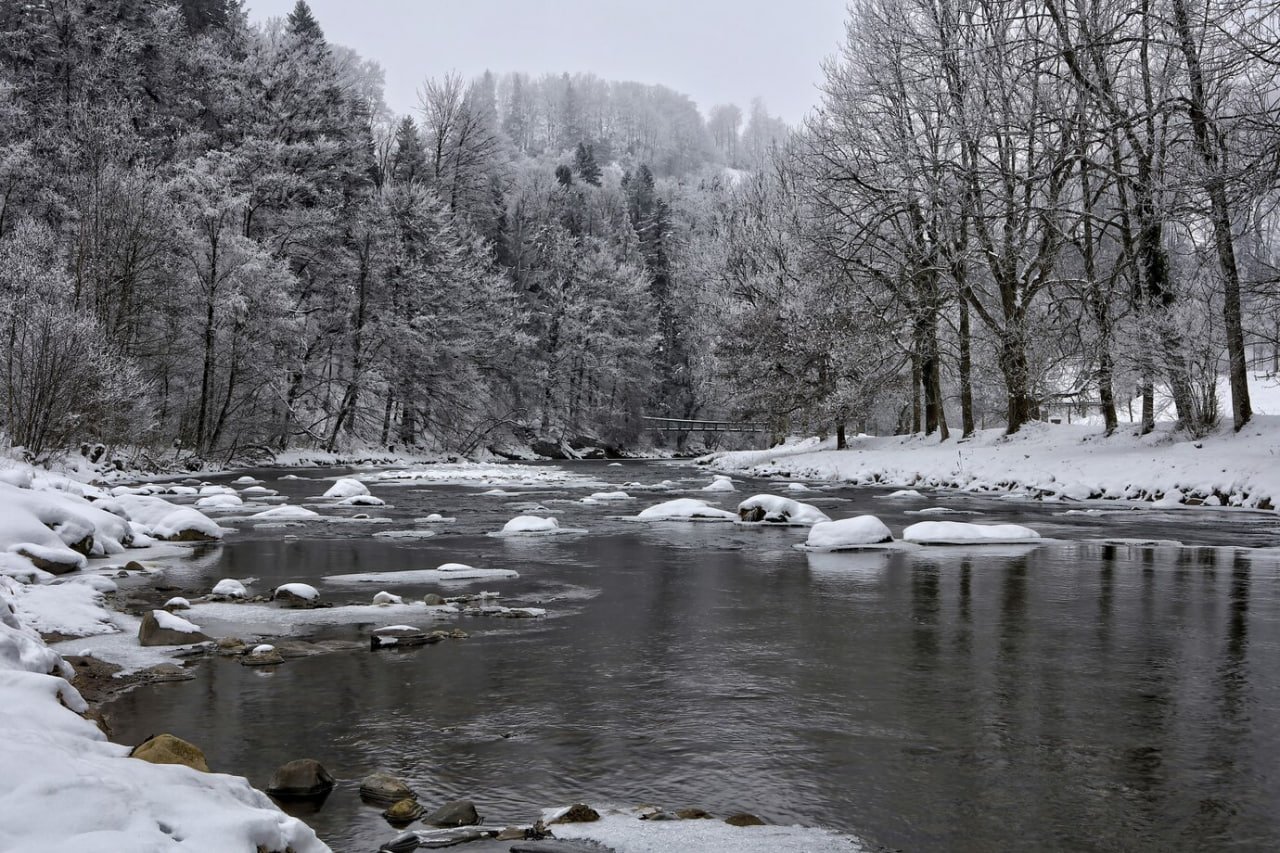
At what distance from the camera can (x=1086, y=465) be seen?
66.1ft

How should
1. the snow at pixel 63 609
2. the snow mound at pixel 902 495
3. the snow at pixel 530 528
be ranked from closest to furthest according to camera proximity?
the snow at pixel 63 609, the snow at pixel 530 528, the snow mound at pixel 902 495

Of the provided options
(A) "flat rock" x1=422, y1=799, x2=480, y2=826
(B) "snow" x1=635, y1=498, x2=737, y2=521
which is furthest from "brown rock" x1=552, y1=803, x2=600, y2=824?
(B) "snow" x1=635, y1=498, x2=737, y2=521

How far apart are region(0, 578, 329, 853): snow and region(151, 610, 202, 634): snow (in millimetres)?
3093

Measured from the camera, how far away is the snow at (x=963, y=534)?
1259 cm

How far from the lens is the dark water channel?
3902 mm

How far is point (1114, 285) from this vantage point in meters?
21.2

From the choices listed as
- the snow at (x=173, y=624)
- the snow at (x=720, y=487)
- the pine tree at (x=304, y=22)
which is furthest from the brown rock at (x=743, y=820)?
the pine tree at (x=304, y=22)

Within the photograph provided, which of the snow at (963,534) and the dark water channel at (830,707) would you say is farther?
the snow at (963,534)

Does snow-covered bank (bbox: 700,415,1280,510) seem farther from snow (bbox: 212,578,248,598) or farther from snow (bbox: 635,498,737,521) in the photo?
snow (bbox: 212,578,248,598)

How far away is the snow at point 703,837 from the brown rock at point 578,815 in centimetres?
3

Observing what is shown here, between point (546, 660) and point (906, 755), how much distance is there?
2632 millimetres

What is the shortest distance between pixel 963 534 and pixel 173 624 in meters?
9.70

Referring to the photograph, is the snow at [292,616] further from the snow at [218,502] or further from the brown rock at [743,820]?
the snow at [218,502]

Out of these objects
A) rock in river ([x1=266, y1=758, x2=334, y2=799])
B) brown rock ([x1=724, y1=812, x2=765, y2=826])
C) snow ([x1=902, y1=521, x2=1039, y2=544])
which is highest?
snow ([x1=902, y1=521, x2=1039, y2=544])
